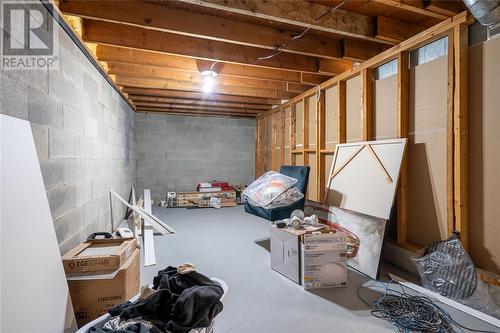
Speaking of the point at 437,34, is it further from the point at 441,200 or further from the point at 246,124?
the point at 246,124

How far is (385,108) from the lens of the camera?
9.55 feet

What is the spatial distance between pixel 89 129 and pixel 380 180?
117 inches

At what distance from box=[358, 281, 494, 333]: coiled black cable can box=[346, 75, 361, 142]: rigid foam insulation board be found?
75.8 inches

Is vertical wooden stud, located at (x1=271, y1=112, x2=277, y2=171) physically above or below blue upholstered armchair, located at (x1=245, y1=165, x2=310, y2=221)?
above

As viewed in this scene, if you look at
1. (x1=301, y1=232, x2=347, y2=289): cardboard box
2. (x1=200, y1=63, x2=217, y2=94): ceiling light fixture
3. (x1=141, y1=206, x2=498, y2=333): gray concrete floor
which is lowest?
(x1=141, y1=206, x2=498, y2=333): gray concrete floor

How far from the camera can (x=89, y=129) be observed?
254cm

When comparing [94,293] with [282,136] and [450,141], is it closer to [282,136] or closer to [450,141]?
[450,141]

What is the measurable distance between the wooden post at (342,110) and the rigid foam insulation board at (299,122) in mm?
1152

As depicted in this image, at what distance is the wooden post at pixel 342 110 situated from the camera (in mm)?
3537

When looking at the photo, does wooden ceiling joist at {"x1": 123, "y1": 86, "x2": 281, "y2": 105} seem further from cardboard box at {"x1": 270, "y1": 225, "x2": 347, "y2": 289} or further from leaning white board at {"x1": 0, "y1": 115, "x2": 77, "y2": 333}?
leaning white board at {"x1": 0, "y1": 115, "x2": 77, "y2": 333}

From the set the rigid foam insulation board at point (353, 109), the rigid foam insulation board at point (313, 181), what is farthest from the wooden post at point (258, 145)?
the rigid foam insulation board at point (353, 109)

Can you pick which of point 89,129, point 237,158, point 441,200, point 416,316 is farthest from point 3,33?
point 237,158

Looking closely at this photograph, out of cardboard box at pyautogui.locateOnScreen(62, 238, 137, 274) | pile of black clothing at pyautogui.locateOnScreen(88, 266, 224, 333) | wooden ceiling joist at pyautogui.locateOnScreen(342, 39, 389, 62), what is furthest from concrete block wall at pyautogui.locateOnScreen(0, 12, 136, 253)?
wooden ceiling joist at pyautogui.locateOnScreen(342, 39, 389, 62)

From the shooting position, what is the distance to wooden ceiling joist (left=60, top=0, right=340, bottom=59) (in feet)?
6.86
